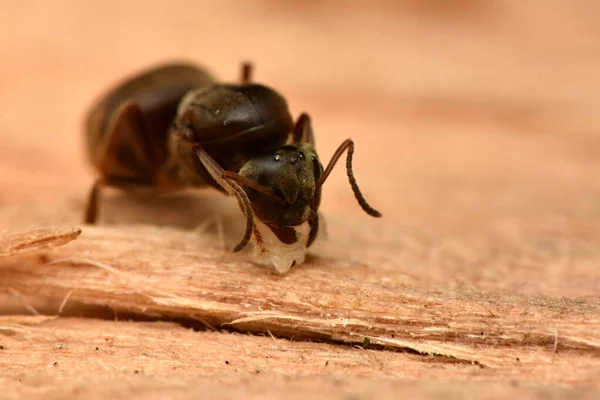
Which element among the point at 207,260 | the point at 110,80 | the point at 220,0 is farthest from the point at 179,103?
the point at 220,0

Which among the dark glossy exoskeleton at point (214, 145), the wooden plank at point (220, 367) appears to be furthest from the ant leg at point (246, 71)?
the wooden plank at point (220, 367)

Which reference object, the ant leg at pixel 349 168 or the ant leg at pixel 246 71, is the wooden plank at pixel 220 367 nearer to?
the ant leg at pixel 349 168

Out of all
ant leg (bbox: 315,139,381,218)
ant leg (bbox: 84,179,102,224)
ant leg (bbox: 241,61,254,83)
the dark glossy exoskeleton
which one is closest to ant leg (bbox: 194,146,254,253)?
the dark glossy exoskeleton

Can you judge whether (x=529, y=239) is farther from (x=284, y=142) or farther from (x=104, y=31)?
(x=104, y=31)

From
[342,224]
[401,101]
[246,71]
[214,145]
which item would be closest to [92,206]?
[214,145]

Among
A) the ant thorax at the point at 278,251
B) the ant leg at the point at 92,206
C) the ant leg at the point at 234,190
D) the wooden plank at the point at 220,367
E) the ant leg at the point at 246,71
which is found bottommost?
the wooden plank at the point at 220,367

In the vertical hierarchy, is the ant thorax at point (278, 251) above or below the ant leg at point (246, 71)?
below

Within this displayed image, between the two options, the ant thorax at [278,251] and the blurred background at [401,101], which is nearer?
the ant thorax at [278,251]
